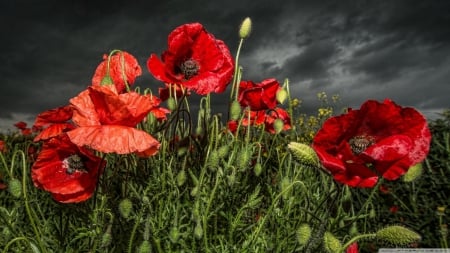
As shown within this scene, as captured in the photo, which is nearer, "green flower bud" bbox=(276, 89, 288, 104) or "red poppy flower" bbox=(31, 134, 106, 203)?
"red poppy flower" bbox=(31, 134, 106, 203)

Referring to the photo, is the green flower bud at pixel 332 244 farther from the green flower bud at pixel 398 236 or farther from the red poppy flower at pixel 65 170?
the red poppy flower at pixel 65 170

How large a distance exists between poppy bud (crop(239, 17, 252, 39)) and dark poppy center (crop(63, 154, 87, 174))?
3.13 feet

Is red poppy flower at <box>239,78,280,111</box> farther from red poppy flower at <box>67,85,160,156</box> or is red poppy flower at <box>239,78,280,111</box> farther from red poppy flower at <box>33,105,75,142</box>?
red poppy flower at <box>67,85,160,156</box>

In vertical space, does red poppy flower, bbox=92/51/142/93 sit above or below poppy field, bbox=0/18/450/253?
above

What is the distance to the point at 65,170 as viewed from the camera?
2.12m

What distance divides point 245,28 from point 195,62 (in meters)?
0.29

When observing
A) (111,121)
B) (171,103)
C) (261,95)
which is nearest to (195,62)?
(171,103)

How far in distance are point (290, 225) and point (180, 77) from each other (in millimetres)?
952

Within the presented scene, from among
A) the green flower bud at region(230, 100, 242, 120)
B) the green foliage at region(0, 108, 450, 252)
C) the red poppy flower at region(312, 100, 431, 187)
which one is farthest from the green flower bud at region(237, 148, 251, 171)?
the red poppy flower at region(312, 100, 431, 187)

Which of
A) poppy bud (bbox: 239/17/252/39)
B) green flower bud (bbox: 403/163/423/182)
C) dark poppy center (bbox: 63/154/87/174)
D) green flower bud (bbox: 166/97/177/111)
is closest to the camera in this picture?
green flower bud (bbox: 403/163/423/182)

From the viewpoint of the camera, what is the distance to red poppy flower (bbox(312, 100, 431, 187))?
1467 millimetres

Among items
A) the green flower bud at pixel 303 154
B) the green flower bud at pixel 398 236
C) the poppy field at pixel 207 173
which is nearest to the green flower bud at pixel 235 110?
the poppy field at pixel 207 173

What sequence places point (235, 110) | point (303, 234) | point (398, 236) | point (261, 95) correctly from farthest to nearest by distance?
1. point (261, 95)
2. point (235, 110)
3. point (303, 234)
4. point (398, 236)

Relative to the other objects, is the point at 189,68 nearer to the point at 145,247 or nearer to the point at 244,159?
the point at 244,159
